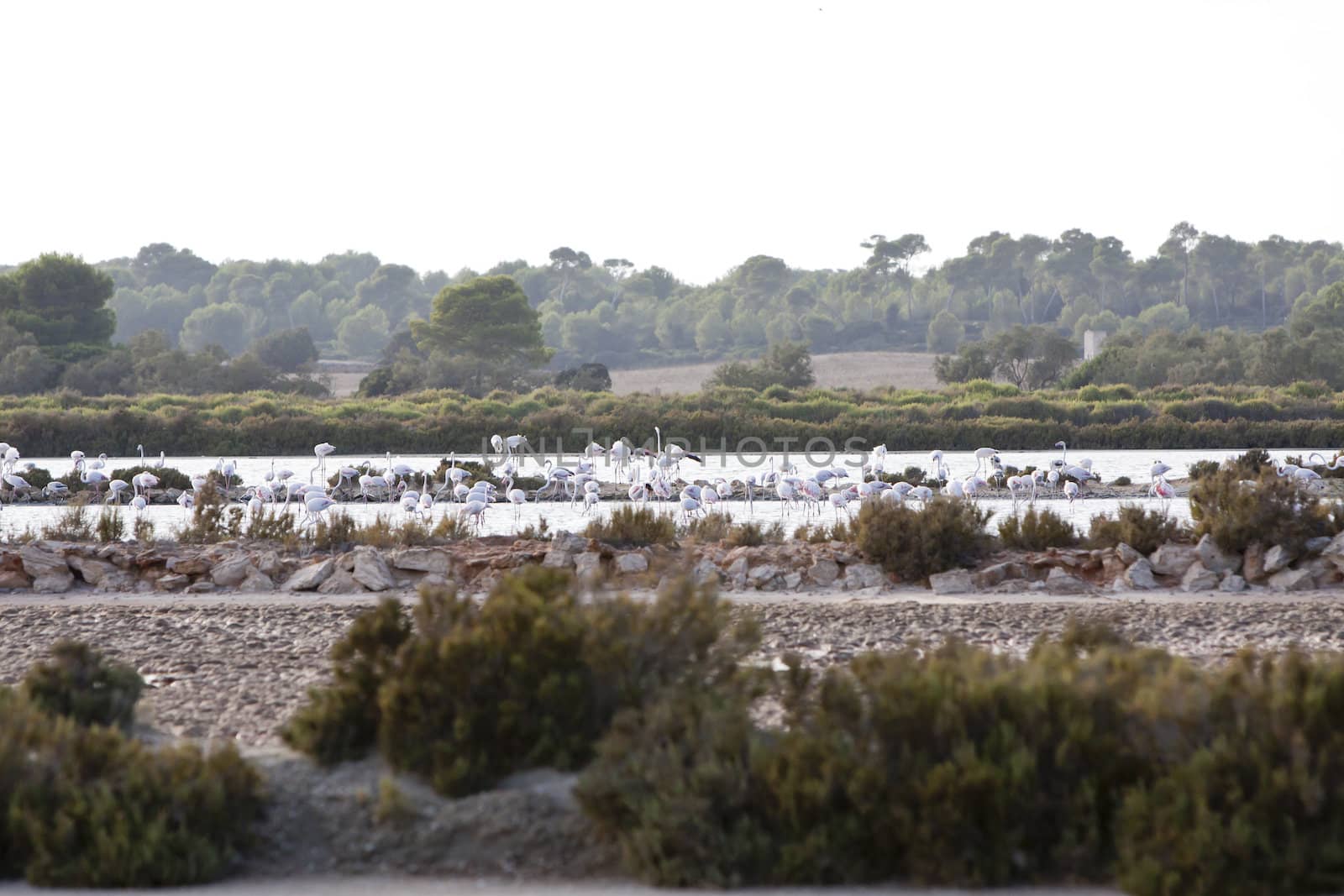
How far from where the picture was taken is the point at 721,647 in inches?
216

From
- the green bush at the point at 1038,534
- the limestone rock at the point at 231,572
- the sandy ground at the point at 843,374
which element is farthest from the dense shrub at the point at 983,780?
the sandy ground at the point at 843,374

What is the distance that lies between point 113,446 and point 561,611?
3517 cm

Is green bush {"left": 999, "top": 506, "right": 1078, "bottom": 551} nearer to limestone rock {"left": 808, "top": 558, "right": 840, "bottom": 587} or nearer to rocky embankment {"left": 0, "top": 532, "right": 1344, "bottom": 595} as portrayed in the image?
rocky embankment {"left": 0, "top": 532, "right": 1344, "bottom": 595}

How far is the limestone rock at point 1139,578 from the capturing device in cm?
1133

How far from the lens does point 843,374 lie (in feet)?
311

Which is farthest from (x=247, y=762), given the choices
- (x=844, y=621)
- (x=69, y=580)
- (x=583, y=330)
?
(x=583, y=330)

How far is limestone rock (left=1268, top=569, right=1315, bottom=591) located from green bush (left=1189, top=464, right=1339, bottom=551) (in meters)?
0.26

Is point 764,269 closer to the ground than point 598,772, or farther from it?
farther from it

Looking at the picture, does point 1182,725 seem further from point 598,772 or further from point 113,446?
point 113,446

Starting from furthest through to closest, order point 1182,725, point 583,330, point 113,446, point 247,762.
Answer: point 583,330 < point 113,446 < point 247,762 < point 1182,725

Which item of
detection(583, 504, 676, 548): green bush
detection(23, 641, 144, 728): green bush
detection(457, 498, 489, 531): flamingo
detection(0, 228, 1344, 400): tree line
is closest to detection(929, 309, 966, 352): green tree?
detection(0, 228, 1344, 400): tree line

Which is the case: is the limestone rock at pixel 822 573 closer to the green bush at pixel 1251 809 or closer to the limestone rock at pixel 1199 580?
the limestone rock at pixel 1199 580

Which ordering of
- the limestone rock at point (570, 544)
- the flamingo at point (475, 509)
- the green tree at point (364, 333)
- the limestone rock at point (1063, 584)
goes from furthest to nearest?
the green tree at point (364, 333), the flamingo at point (475, 509), the limestone rock at point (570, 544), the limestone rock at point (1063, 584)

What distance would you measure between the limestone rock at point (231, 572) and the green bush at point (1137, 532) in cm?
712
